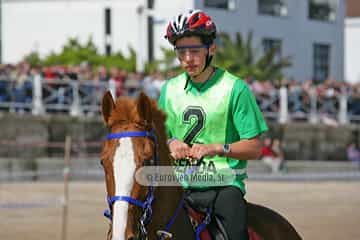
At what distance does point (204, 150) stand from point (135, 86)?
57.7 feet

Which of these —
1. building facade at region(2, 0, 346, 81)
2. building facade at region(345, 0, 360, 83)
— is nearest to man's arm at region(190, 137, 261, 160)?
building facade at region(2, 0, 346, 81)

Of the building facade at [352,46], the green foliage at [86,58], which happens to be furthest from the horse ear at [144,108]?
the building facade at [352,46]

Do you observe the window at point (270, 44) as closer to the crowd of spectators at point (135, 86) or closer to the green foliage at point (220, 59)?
the green foliage at point (220, 59)

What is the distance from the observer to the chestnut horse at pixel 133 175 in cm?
454

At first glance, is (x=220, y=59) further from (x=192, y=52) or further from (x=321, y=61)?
(x=192, y=52)

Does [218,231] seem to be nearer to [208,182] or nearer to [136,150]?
[208,182]

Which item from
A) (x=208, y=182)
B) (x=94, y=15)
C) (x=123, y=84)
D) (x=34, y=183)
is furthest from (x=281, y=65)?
(x=208, y=182)

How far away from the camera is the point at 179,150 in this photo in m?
5.20

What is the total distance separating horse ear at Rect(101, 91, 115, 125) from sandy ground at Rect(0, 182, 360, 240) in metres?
9.19

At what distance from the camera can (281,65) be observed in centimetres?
3397

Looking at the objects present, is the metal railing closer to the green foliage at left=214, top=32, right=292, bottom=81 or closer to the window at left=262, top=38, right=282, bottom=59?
the green foliage at left=214, top=32, right=292, bottom=81

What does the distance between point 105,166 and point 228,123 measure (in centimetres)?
109

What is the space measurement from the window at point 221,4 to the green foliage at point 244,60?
1.70 m

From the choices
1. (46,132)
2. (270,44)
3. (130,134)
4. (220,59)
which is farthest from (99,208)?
(270,44)
